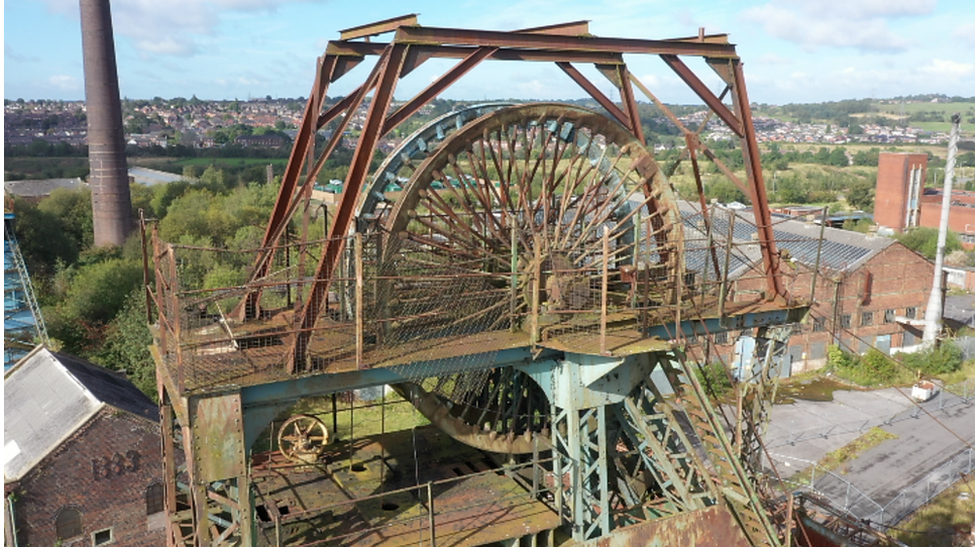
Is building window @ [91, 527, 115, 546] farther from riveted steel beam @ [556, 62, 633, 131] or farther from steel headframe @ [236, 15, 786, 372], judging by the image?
riveted steel beam @ [556, 62, 633, 131]

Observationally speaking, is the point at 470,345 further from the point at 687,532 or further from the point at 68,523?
the point at 68,523

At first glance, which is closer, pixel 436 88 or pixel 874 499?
pixel 436 88

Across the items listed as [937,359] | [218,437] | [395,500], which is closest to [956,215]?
[937,359]

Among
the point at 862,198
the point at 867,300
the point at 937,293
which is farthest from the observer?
the point at 862,198

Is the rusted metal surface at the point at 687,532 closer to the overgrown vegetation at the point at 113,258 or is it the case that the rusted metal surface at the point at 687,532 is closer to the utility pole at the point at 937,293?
the overgrown vegetation at the point at 113,258

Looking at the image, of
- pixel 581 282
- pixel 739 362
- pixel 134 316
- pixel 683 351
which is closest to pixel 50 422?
pixel 134 316

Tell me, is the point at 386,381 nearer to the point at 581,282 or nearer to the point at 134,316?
the point at 581,282

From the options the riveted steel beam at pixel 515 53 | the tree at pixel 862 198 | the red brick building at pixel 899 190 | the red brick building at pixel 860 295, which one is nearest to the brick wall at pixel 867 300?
the red brick building at pixel 860 295

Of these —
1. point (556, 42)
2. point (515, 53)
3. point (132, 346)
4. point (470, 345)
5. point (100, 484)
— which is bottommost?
point (100, 484)
